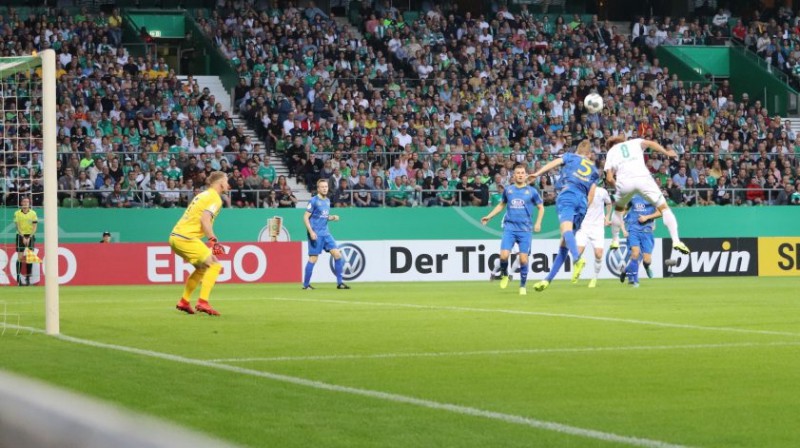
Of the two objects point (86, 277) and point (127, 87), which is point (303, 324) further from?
point (127, 87)

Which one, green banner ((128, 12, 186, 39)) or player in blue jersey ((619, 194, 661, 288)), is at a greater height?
green banner ((128, 12, 186, 39))

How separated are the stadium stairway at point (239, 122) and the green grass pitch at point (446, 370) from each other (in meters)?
16.4

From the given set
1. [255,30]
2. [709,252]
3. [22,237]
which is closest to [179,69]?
[255,30]

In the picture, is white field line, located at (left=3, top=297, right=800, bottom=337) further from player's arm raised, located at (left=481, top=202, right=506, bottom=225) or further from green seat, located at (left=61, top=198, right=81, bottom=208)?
green seat, located at (left=61, top=198, right=81, bottom=208)

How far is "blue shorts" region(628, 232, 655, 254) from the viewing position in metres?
26.4

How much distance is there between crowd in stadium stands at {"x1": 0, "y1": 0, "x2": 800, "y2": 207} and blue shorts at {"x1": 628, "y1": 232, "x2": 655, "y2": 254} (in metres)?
7.98

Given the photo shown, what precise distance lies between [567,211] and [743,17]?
101 feet

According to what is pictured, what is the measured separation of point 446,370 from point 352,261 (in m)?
22.6

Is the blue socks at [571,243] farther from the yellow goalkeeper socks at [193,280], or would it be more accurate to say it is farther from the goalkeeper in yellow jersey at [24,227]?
the goalkeeper in yellow jersey at [24,227]

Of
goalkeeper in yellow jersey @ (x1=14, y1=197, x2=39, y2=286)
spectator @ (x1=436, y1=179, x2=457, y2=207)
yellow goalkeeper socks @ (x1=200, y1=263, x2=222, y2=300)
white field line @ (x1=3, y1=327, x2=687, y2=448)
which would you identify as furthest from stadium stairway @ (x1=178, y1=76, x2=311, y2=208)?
white field line @ (x1=3, y1=327, x2=687, y2=448)

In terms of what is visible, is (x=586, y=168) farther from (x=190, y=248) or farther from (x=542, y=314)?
(x=190, y=248)

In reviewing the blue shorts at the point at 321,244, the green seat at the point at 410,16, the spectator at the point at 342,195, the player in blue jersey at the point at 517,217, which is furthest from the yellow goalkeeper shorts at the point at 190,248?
the green seat at the point at 410,16

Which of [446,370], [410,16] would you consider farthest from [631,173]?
[410,16]

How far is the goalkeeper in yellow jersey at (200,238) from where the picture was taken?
50.4 ft
